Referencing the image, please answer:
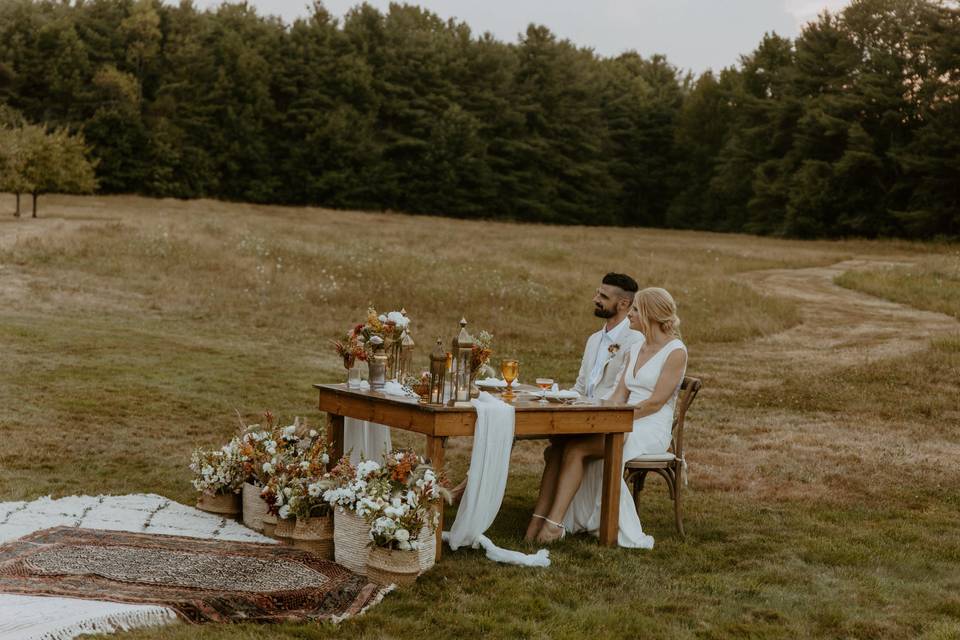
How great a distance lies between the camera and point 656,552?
710 centimetres

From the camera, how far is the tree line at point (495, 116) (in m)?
54.5

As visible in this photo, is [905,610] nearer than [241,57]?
Yes

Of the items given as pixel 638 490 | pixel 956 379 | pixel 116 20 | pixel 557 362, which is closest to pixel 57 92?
pixel 116 20

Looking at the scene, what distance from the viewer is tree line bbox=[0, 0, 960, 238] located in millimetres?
54531

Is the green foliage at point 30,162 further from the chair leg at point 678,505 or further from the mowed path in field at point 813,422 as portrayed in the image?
the chair leg at point 678,505

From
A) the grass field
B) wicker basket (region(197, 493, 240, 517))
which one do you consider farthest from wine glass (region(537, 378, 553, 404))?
wicker basket (region(197, 493, 240, 517))

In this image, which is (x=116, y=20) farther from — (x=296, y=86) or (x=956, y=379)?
(x=956, y=379)

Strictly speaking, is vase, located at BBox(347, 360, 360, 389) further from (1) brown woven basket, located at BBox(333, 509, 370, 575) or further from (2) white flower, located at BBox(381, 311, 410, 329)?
(1) brown woven basket, located at BBox(333, 509, 370, 575)

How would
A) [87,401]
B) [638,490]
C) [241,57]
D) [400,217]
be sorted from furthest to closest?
[241,57] → [400,217] → [87,401] → [638,490]

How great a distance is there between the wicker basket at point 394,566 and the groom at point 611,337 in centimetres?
230

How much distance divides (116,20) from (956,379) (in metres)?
56.5

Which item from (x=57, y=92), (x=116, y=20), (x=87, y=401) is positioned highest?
(x=116, y=20)

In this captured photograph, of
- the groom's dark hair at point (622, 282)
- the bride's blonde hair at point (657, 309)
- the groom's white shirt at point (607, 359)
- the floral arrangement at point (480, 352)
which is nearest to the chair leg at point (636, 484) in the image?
the groom's white shirt at point (607, 359)

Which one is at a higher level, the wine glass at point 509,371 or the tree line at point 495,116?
the tree line at point 495,116
